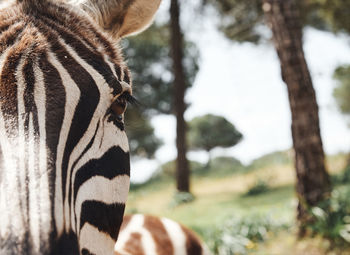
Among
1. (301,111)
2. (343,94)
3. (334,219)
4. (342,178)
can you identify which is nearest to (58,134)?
(334,219)

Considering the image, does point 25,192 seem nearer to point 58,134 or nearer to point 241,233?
point 58,134

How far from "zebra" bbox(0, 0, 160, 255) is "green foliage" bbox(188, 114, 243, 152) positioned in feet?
140

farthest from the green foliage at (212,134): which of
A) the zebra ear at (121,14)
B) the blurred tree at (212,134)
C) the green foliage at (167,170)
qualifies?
the zebra ear at (121,14)

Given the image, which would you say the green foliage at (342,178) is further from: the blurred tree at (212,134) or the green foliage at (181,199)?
the blurred tree at (212,134)

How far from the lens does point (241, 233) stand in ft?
23.5

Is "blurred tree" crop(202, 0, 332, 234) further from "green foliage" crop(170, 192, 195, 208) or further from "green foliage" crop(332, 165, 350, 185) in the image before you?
"green foliage" crop(170, 192, 195, 208)

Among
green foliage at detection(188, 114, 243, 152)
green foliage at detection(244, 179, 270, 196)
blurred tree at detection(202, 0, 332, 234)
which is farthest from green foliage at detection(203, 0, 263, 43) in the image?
green foliage at detection(188, 114, 243, 152)

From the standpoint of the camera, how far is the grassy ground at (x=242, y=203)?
20.7 feet

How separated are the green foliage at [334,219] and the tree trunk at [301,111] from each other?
0.18m

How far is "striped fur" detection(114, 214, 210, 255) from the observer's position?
129 inches

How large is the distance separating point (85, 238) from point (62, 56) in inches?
30.6

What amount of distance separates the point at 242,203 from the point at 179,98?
20.5ft

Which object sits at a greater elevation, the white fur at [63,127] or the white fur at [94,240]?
the white fur at [63,127]

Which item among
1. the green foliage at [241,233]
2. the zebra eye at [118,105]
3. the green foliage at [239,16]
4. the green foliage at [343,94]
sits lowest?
the green foliage at [241,233]
